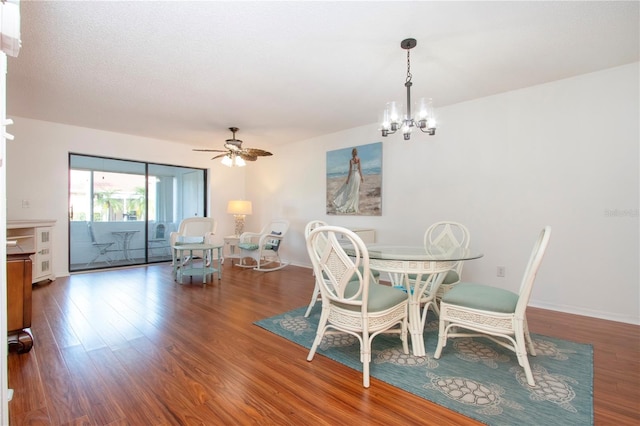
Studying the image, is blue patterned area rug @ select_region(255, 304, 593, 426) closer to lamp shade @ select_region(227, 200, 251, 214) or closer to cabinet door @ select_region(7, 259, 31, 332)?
cabinet door @ select_region(7, 259, 31, 332)

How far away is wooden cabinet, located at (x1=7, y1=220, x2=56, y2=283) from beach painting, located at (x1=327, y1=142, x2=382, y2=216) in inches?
166

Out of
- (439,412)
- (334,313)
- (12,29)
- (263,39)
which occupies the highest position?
(263,39)

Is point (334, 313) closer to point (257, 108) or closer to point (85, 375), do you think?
point (85, 375)

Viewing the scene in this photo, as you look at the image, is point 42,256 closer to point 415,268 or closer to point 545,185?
point 415,268

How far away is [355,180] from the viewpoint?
4.84m

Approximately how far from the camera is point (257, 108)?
3920 millimetres

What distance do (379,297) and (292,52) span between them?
2126 millimetres

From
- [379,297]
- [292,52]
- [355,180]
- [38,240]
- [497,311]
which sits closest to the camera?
[497,311]

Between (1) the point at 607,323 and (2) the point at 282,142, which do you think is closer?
(1) the point at 607,323

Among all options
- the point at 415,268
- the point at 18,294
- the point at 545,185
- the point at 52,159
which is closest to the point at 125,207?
the point at 52,159

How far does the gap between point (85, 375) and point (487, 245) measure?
156 inches

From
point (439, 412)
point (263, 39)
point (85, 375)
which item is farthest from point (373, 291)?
point (263, 39)

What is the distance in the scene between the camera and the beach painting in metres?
4.58

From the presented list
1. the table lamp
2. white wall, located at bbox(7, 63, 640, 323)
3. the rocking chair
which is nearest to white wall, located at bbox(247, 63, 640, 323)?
white wall, located at bbox(7, 63, 640, 323)
